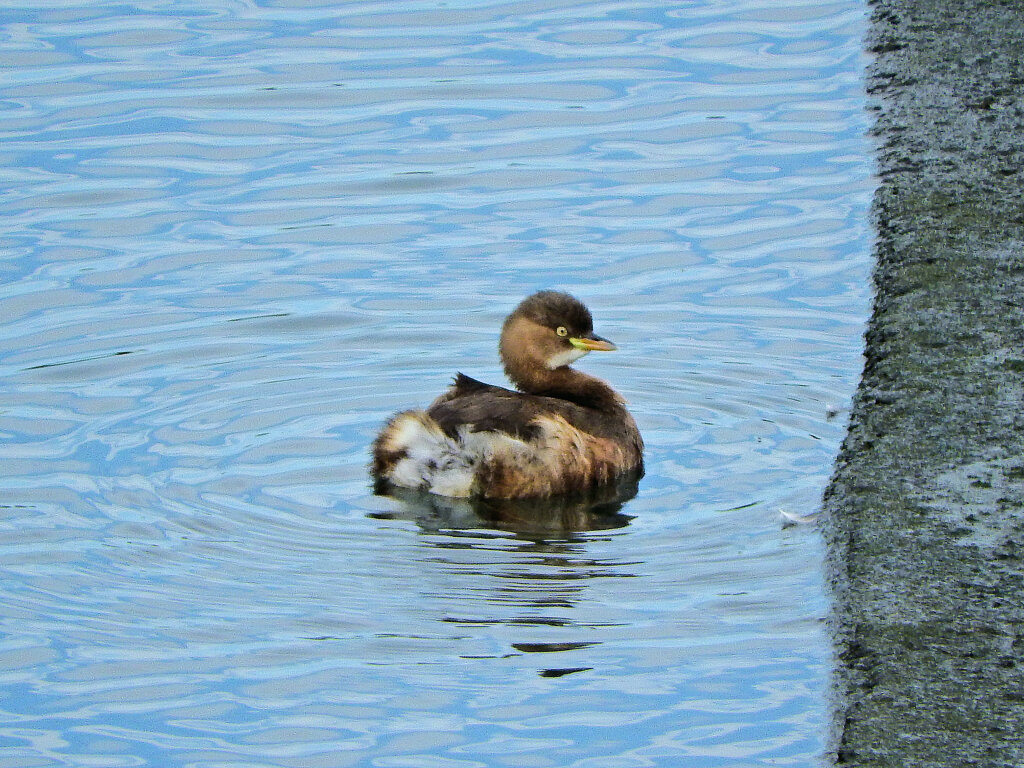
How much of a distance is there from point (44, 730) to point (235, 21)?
369 inches

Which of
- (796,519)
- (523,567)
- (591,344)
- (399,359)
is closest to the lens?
(523,567)

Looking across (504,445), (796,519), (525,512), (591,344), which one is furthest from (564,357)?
(796,519)

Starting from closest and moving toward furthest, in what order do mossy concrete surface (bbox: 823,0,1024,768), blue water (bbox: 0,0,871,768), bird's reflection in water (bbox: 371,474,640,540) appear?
mossy concrete surface (bbox: 823,0,1024,768)
blue water (bbox: 0,0,871,768)
bird's reflection in water (bbox: 371,474,640,540)

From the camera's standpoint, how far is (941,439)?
6.62 m

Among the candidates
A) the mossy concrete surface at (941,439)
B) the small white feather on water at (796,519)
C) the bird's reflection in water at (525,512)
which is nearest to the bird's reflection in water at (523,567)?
the bird's reflection in water at (525,512)

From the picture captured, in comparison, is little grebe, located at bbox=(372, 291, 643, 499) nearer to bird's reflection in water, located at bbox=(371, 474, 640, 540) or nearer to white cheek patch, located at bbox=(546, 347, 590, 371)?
bird's reflection in water, located at bbox=(371, 474, 640, 540)

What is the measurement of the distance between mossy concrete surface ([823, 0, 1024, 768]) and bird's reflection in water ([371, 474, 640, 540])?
0.96 m

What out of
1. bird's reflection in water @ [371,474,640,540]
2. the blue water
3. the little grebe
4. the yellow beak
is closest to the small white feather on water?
the blue water

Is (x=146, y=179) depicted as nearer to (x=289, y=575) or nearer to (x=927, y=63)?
(x=927, y=63)

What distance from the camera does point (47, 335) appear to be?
28.8ft

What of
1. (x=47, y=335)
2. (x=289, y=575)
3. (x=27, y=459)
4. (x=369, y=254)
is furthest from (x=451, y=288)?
(x=289, y=575)

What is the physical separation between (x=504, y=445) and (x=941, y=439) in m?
1.65

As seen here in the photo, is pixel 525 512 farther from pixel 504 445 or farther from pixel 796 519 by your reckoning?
pixel 796 519

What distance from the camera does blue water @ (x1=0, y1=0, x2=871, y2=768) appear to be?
5.32m
